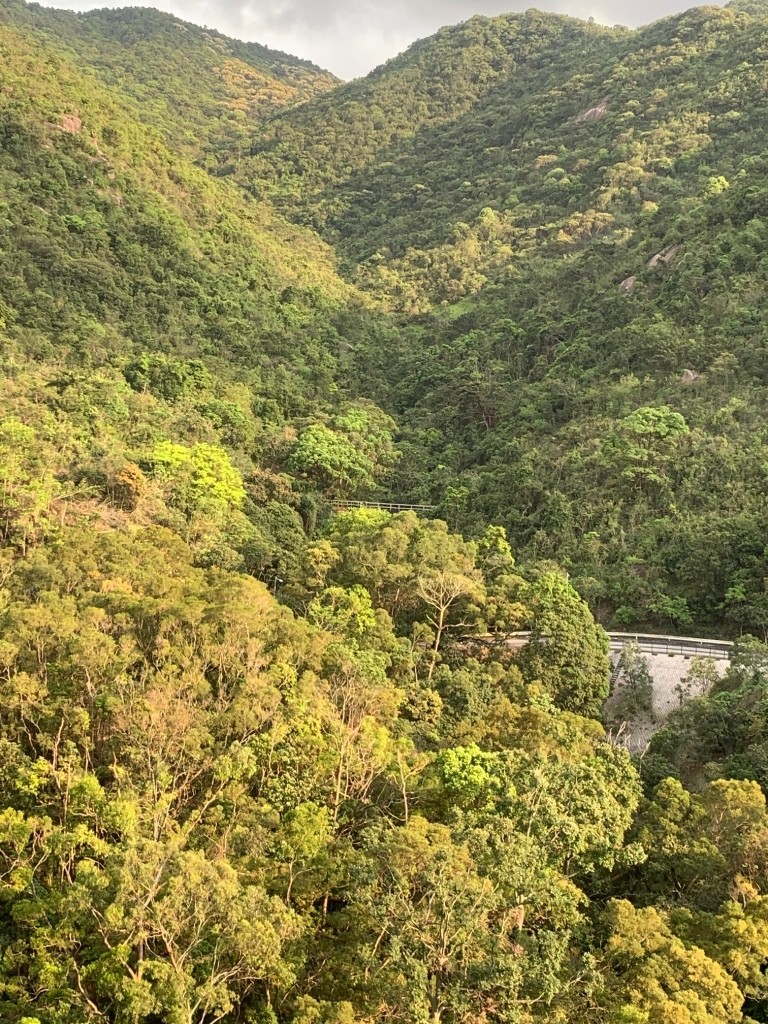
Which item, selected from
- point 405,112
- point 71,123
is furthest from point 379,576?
point 405,112

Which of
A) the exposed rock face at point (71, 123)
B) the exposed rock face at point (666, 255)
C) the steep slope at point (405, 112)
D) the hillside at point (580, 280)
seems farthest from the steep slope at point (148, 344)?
the steep slope at point (405, 112)

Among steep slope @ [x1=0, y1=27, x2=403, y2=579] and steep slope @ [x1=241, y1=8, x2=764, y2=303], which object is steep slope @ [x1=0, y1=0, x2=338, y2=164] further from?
steep slope @ [x1=0, y1=27, x2=403, y2=579]

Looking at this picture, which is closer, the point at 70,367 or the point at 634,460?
the point at 634,460

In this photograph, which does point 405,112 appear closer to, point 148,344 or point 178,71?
point 178,71

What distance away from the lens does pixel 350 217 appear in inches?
3718

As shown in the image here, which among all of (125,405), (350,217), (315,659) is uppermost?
(350,217)

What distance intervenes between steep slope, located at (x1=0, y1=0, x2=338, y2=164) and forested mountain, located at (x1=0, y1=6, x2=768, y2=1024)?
33502 mm

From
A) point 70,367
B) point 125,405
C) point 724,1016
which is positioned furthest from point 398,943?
point 70,367

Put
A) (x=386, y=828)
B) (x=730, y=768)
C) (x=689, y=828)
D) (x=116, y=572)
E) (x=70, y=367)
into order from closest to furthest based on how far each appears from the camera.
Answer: (x=386, y=828) → (x=689, y=828) → (x=730, y=768) → (x=116, y=572) → (x=70, y=367)

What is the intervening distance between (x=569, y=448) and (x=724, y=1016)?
3339 centimetres

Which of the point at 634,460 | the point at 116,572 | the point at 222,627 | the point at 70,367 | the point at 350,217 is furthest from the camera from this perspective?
the point at 350,217

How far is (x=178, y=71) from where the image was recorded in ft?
424

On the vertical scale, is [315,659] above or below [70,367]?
below

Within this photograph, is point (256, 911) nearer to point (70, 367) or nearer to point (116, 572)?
point (116, 572)
